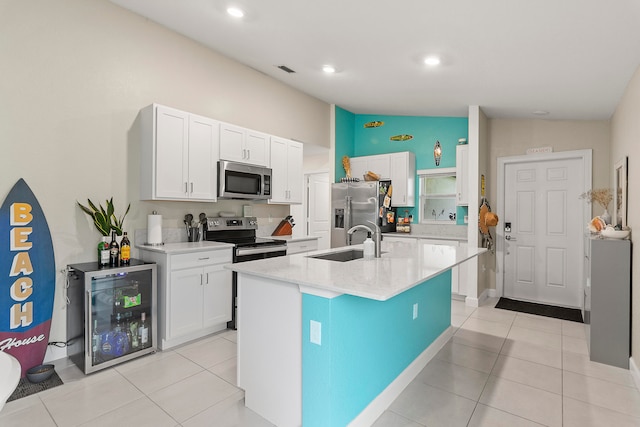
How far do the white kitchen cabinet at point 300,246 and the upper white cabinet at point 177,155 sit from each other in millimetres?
1148

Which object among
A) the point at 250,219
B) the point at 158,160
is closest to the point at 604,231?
the point at 250,219

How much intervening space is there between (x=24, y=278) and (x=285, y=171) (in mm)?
2926

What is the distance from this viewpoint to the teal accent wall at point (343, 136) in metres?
5.92

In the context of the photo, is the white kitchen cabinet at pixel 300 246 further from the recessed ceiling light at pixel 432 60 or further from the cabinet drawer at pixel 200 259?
the recessed ceiling light at pixel 432 60

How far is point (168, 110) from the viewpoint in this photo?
333 centimetres

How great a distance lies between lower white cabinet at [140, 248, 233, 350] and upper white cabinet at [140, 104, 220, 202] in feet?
2.10

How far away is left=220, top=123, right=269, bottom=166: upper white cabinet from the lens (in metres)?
3.86

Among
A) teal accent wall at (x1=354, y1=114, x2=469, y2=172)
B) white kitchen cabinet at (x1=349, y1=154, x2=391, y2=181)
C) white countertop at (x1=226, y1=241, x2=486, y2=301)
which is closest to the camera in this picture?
white countertop at (x1=226, y1=241, x2=486, y2=301)

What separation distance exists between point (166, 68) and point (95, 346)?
Answer: 276cm

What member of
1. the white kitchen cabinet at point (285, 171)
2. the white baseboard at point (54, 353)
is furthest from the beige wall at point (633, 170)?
the white baseboard at point (54, 353)

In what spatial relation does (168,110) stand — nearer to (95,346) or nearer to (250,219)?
(250,219)

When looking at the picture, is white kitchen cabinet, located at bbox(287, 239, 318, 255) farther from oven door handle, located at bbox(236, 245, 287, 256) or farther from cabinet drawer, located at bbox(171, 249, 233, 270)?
cabinet drawer, located at bbox(171, 249, 233, 270)

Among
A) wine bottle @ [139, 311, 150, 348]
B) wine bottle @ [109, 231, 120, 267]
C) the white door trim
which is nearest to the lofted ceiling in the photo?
the white door trim

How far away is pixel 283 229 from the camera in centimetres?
497
